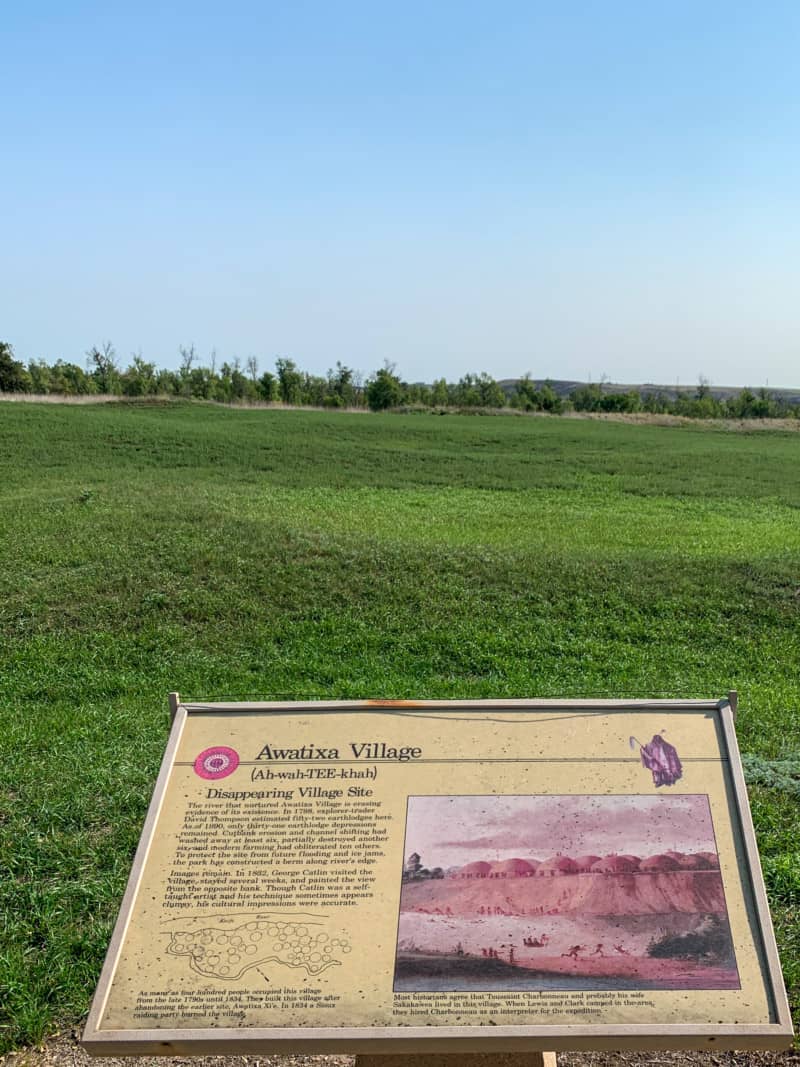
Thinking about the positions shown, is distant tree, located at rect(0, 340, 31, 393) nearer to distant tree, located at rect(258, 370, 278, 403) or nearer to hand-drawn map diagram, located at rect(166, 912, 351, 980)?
distant tree, located at rect(258, 370, 278, 403)

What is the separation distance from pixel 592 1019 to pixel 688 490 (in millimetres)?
16250

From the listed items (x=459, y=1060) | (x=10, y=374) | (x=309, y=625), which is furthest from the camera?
(x=10, y=374)

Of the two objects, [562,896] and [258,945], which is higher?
[562,896]

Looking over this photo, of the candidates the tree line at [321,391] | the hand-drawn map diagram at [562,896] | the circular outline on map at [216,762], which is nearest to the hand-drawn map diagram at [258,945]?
the hand-drawn map diagram at [562,896]

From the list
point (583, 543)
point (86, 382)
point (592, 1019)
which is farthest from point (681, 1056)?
point (86, 382)

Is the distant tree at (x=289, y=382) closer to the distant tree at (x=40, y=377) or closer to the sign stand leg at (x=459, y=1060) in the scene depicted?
the distant tree at (x=40, y=377)

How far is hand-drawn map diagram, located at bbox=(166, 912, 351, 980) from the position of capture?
2482 mm

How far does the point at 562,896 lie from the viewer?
2.58m

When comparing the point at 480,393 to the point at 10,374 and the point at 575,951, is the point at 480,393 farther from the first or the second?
the point at 575,951

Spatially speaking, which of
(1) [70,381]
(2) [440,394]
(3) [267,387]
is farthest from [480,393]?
(1) [70,381]

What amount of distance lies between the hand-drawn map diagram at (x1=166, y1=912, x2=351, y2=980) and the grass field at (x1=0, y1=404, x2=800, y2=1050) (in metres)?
1.22

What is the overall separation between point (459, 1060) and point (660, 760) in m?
1.13

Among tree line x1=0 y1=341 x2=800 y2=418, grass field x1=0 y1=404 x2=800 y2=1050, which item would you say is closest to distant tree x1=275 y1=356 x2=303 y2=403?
tree line x1=0 y1=341 x2=800 y2=418

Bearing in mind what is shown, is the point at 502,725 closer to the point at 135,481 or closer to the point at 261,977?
the point at 261,977
